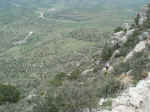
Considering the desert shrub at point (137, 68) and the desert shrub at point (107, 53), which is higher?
the desert shrub at point (137, 68)

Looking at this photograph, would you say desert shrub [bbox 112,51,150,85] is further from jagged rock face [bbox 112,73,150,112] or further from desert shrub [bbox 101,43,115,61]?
desert shrub [bbox 101,43,115,61]

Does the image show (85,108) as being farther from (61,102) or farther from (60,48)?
(60,48)

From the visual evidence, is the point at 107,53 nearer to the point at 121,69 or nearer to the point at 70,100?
the point at 121,69

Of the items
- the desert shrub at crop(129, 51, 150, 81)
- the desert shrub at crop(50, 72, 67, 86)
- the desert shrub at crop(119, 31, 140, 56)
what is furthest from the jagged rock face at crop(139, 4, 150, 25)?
the desert shrub at crop(129, 51, 150, 81)

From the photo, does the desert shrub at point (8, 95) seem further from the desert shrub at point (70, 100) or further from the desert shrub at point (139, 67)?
the desert shrub at point (139, 67)

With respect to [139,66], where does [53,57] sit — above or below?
below

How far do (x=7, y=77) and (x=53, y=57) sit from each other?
946 inches

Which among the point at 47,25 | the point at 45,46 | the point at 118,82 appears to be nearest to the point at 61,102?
the point at 118,82

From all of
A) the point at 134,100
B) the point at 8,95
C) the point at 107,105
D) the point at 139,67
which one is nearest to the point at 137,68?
the point at 139,67

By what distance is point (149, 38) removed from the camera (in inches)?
1282

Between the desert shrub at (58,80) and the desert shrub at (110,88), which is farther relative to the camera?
the desert shrub at (58,80)

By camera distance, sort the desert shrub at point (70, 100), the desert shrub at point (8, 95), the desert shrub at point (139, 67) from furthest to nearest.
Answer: the desert shrub at point (8, 95)
the desert shrub at point (139, 67)
the desert shrub at point (70, 100)

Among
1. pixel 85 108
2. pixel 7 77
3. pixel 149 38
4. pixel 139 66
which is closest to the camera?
pixel 85 108

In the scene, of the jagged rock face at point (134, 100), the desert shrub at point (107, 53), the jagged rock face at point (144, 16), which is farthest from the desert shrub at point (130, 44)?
the jagged rock face at point (134, 100)
